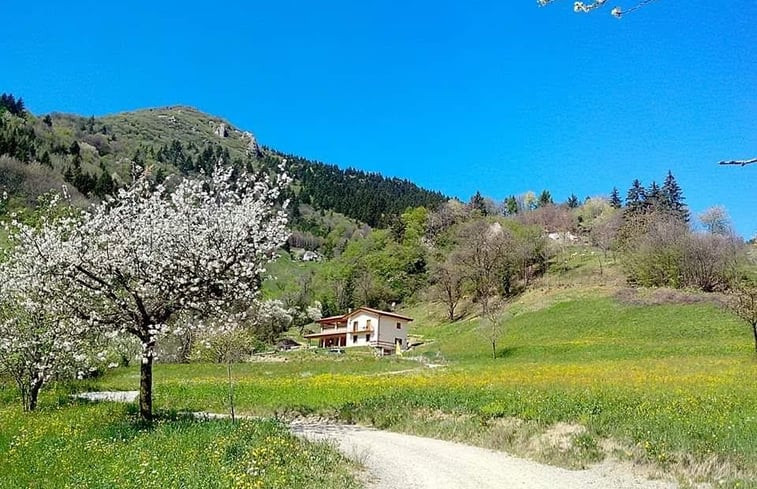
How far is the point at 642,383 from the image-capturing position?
29.0 metres

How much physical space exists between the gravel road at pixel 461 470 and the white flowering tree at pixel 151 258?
6315 millimetres

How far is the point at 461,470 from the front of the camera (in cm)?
1409

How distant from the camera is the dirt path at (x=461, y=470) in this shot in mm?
12852

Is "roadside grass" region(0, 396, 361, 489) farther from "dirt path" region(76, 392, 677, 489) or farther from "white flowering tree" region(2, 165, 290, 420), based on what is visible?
"white flowering tree" region(2, 165, 290, 420)

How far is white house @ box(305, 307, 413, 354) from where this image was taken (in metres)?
90.4

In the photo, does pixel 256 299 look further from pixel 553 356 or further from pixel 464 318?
Answer: pixel 464 318

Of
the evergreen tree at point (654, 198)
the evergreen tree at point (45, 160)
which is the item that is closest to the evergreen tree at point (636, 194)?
the evergreen tree at point (654, 198)

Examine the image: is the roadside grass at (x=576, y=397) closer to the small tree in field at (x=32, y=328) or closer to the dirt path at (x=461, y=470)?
the dirt path at (x=461, y=470)

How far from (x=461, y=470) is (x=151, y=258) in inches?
465

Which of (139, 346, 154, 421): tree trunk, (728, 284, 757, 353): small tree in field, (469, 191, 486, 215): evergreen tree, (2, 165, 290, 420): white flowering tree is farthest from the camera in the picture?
(469, 191, 486, 215): evergreen tree

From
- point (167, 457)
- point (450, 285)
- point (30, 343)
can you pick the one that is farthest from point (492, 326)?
point (167, 457)

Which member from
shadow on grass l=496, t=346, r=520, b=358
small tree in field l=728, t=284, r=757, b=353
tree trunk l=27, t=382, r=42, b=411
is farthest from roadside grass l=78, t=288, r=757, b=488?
tree trunk l=27, t=382, r=42, b=411

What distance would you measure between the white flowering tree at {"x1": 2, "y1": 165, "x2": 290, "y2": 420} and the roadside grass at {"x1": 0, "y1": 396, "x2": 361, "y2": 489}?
3233 millimetres

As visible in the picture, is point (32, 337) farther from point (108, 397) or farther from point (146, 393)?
point (108, 397)
